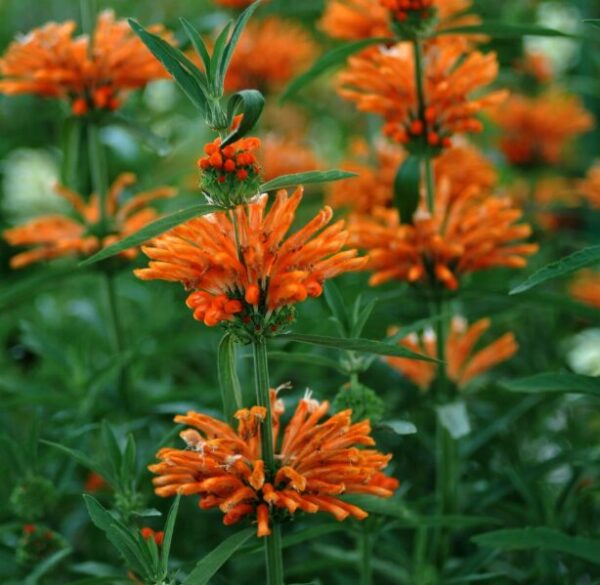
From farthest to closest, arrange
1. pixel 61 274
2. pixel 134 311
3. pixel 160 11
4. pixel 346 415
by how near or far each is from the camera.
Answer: pixel 160 11, pixel 134 311, pixel 61 274, pixel 346 415

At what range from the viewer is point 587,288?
6.50 feet

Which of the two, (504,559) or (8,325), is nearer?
(504,559)

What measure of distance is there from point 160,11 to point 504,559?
191cm

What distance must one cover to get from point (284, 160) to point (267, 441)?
138cm

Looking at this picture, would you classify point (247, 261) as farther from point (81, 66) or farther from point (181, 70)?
point (81, 66)

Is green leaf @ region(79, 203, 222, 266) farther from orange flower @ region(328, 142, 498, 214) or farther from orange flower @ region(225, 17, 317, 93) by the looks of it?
orange flower @ region(225, 17, 317, 93)

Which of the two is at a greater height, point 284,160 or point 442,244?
point 284,160

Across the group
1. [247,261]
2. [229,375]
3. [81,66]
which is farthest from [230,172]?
[81,66]

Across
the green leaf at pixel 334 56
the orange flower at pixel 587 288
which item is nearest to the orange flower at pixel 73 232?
the green leaf at pixel 334 56

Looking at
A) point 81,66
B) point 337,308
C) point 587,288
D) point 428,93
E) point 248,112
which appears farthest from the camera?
point 587,288

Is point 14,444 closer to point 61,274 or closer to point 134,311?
point 61,274

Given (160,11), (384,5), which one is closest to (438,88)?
(384,5)

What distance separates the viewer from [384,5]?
1.26m

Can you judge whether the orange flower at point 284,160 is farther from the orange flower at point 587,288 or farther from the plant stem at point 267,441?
the plant stem at point 267,441
